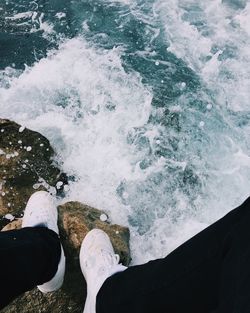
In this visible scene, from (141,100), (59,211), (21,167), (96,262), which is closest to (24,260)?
(96,262)

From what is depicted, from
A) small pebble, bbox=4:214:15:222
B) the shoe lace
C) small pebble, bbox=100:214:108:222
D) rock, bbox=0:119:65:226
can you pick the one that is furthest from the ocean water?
the shoe lace

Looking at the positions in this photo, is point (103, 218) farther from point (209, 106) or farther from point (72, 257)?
point (209, 106)

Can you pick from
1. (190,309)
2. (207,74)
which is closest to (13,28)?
(207,74)

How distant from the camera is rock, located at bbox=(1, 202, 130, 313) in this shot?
3168 millimetres

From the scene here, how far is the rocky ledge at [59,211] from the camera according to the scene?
10.5 feet

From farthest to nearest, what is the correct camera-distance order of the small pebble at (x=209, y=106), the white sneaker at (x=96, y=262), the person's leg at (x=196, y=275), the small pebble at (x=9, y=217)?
the small pebble at (x=209, y=106)
the small pebble at (x=9, y=217)
the white sneaker at (x=96, y=262)
the person's leg at (x=196, y=275)

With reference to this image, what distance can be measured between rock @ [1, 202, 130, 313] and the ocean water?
1.86ft

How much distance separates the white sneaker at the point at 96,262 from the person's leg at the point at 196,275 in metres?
0.51

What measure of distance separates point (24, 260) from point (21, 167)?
1739 mm

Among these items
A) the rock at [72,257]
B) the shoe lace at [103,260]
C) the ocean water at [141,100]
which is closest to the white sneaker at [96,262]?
the shoe lace at [103,260]

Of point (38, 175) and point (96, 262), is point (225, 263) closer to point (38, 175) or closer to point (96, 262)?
point (96, 262)

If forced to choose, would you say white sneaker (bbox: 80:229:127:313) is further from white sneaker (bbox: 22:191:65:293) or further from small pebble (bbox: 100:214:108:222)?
small pebble (bbox: 100:214:108:222)

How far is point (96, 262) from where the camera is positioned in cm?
288

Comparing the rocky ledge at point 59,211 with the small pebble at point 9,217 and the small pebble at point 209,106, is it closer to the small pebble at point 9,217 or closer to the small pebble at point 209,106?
the small pebble at point 9,217
